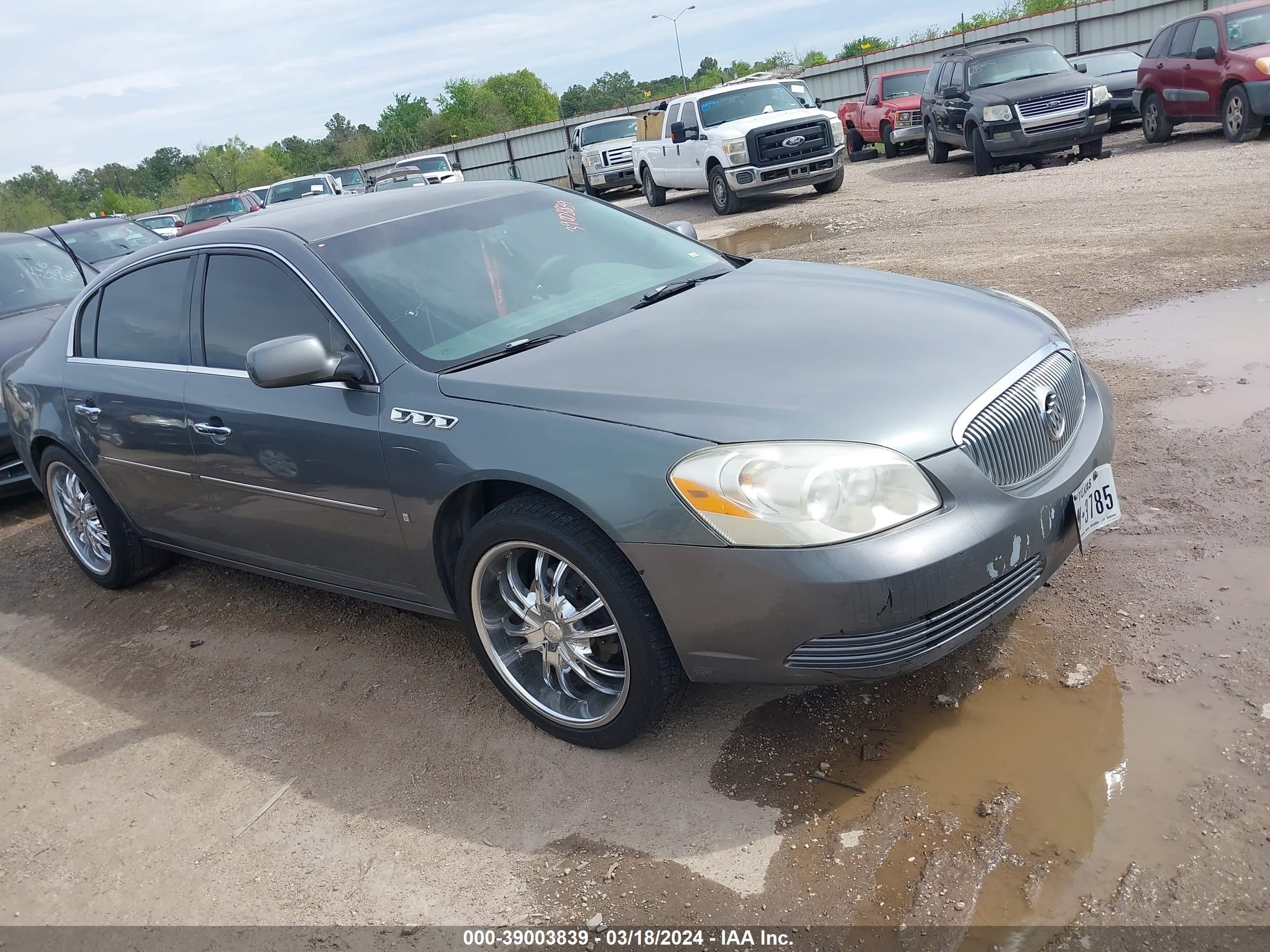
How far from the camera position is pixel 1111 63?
60.9 ft

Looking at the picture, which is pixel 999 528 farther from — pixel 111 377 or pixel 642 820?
pixel 111 377

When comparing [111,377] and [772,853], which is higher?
[111,377]

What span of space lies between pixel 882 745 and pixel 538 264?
6.97 ft

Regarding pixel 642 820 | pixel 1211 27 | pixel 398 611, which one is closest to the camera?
pixel 642 820

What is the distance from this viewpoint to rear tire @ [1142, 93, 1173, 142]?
50.8 feet

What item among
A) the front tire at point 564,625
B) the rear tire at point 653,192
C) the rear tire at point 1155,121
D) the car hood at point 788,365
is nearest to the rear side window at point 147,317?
the car hood at point 788,365

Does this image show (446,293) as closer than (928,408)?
No

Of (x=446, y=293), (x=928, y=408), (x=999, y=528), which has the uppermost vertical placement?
(x=446, y=293)

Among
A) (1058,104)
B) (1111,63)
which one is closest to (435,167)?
(1111,63)

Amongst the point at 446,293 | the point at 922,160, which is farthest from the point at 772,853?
the point at 922,160

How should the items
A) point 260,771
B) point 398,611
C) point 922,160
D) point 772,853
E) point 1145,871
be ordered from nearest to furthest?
point 1145,871 < point 772,853 < point 260,771 < point 398,611 < point 922,160

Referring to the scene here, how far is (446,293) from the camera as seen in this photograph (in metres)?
3.78

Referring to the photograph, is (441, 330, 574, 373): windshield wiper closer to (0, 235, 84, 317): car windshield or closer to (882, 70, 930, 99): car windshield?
(0, 235, 84, 317): car windshield

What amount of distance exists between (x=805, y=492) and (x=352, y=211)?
2384 millimetres
